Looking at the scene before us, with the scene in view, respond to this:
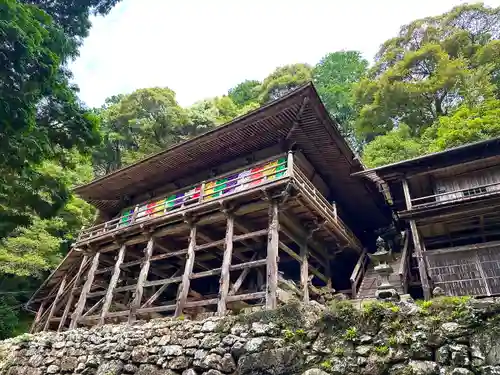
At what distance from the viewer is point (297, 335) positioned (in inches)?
258

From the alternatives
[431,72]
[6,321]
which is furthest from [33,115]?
[431,72]

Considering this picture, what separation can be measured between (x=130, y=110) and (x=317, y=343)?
31153 mm

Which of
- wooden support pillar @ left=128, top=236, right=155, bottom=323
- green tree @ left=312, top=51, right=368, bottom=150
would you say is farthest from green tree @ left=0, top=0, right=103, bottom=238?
green tree @ left=312, top=51, right=368, bottom=150

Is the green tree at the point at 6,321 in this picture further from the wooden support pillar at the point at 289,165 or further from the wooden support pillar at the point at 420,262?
the wooden support pillar at the point at 420,262

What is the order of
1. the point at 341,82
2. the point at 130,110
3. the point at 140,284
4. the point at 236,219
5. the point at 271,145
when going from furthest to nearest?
the point at 341,82 → the point at 130,110 → the point at 271,145 → the point at 140,284 → the point at 236,219

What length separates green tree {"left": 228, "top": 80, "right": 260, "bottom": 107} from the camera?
137 ft

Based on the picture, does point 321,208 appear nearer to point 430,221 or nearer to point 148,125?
point 430,221

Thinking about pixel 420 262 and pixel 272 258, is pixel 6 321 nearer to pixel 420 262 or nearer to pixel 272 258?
pixel 272 258

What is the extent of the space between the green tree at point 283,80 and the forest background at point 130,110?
174mm

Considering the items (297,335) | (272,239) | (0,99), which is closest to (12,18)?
(0,99)

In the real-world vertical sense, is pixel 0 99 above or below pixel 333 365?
above

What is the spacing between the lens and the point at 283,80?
124 feet

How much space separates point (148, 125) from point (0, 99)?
24104mm

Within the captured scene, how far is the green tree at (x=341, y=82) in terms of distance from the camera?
109 ft
